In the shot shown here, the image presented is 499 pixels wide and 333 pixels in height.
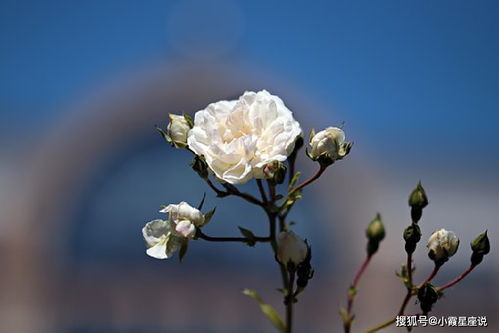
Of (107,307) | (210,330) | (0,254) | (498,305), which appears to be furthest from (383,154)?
(0,254)

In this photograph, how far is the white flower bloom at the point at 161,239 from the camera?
468mm

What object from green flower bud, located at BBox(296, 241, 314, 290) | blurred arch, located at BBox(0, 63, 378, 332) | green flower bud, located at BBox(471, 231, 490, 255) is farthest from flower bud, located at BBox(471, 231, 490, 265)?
blurred arch, located at BBox(0, 63, 378, 332)

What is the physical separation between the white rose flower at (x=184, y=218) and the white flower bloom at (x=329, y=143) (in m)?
0.09

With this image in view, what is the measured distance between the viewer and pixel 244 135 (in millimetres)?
468

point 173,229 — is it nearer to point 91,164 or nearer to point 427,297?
point 427,297

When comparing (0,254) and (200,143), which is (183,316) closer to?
(0,254)

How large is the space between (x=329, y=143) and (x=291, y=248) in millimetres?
78

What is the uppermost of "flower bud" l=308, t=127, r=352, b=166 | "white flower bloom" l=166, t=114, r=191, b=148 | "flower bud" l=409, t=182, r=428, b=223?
"white flower bloom" l=166, t=114, r=191, b=148

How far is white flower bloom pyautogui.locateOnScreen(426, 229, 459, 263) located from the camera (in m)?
0.46

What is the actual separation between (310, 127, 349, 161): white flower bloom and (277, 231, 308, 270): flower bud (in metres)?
0.06

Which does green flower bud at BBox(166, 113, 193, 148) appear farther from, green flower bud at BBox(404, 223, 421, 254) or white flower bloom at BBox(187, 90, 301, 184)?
green flower bud at BBox(404, 223, 421, 254)

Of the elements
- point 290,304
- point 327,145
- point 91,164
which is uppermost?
point 91,164

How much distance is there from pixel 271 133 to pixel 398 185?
543 centimetres

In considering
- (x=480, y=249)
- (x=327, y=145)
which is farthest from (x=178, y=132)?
(x=480, y=249)
